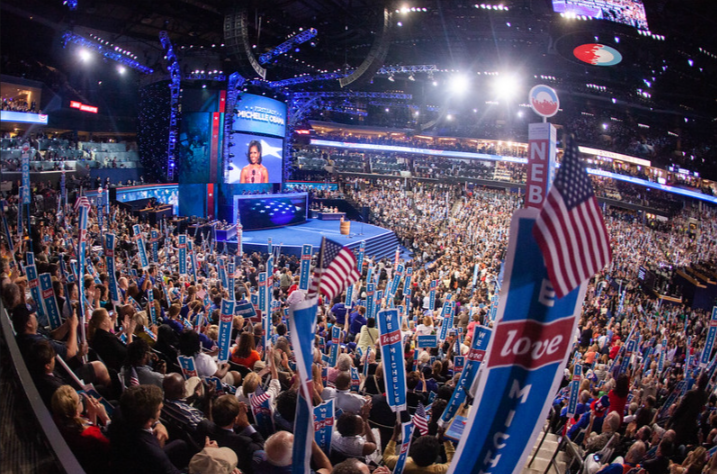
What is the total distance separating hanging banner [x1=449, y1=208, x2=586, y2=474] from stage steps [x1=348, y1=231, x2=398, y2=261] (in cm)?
1863

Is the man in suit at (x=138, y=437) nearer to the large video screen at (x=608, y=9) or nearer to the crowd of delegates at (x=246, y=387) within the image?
the crowd of delegates at (x=246, y=387)

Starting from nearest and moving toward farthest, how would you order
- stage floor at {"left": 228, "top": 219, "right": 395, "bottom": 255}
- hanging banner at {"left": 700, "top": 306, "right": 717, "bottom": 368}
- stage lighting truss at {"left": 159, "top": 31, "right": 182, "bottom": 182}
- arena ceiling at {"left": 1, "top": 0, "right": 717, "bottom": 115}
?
1. hanging banner at {"left": 700, "top": 306, "right": 717, "bottom": 368}
2. arena ceiling at {"left": 1, "top": 0, "right": 717, "bottom": 115}
3. stage floor at {"left": 228, "top": 219, "right": 395, "bottom": 255}
4. stage lighting truss at {"left": 159, "top": 31, "right": 182, "bottom": 182}

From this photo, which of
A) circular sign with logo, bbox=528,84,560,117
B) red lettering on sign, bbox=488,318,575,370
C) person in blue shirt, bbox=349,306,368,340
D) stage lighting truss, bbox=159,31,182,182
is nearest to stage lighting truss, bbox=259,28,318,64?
stage lighting truss, bbox=159,31,182,182

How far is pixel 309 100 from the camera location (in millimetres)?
27844

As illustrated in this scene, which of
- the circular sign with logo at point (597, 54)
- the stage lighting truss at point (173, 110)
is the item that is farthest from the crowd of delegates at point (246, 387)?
the stage lighting truss at point (173, 110)

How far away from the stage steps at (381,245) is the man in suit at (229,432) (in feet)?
57.7

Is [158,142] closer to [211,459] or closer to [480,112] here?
[211,459]

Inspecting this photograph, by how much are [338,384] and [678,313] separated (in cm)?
Answer: 1677

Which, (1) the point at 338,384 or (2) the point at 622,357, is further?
(2) the point at 622,357

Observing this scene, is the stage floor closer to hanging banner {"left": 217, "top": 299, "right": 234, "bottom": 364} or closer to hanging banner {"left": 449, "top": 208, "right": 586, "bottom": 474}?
hanging banner {"left": 217, "top": 299, "right": 234, "bottom": 364}

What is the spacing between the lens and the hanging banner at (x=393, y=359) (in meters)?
3.52

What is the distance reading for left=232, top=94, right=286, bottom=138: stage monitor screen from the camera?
22188 mm

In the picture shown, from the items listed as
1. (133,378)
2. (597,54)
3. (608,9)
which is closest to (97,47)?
(608,9)

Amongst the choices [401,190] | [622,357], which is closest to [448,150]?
[401,190]
